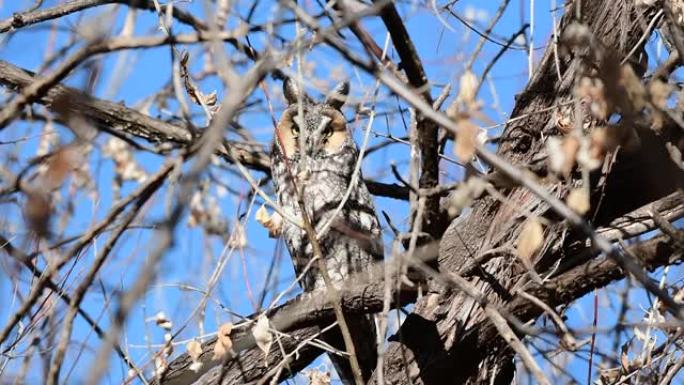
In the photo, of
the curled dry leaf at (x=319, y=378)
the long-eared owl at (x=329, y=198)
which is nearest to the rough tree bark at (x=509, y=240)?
the curled dry leaf at (x=319, y=378)

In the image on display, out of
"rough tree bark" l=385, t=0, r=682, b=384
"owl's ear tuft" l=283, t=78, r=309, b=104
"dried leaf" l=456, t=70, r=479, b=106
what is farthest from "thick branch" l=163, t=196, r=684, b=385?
"owl's ear tuft" l=283, t=78, r=309, b=104

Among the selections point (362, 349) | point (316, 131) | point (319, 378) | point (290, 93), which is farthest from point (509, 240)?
point (290, 93)

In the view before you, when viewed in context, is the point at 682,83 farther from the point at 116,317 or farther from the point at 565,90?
the point at 116,317

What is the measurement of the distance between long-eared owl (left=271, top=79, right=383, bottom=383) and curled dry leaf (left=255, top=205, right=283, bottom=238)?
2.74ft

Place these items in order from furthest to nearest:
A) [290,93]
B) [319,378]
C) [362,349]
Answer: [290,93] < [362,349] < [319,378]

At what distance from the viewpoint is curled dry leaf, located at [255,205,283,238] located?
2.93m

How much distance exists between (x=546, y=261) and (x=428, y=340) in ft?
1.35

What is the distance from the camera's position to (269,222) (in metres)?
2.93

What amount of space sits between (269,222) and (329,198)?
3.93 feet

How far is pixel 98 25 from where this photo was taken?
1.69 m

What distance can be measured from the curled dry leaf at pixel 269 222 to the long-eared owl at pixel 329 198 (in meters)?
0.84

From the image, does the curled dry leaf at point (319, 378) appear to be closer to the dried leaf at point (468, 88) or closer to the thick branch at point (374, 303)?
the thick branch at point (374, 303)

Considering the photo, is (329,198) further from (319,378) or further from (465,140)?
(465,140)

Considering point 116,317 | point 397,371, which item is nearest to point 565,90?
point 397,371
